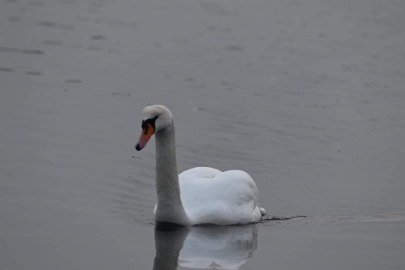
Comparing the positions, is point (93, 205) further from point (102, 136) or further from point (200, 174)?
point (102, 136)

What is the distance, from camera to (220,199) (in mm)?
11516

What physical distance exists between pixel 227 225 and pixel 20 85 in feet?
27.5

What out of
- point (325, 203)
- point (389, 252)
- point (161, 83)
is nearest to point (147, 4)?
point (161, 83)

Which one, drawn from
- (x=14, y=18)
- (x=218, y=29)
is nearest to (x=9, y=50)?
(x=14, y=18)

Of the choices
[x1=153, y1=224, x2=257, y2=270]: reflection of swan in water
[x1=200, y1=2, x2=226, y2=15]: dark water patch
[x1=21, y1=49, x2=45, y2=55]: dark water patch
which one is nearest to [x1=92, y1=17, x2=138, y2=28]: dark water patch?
[x1=200, y1=2, x2=226, y2=15]: dark water patch

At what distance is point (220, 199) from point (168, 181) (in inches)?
28.9

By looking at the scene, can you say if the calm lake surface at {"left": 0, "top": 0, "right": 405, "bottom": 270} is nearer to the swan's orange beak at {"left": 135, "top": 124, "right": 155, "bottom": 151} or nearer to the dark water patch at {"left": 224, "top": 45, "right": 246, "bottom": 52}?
the dark water patch at {"left": 224, "top": 45, "right": 246, "bottom": 52}

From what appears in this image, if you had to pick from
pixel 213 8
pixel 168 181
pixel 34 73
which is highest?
pixel 168 181

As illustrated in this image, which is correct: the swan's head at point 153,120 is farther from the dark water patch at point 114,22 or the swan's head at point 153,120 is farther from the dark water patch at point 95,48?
the dark water patch at point 114,22

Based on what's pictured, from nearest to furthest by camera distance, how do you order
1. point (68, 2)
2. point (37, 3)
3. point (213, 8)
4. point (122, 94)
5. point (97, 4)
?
point (122, 94)
point (37, 3)
point (68, 2)
point (97, 4)
point (213, 8)

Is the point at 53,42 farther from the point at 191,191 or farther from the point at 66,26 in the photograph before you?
the point at 191,191

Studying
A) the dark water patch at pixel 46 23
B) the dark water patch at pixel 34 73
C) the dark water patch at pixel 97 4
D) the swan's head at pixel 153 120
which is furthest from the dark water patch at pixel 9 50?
the swan's head at pixel 153 120

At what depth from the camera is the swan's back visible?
1135 cm

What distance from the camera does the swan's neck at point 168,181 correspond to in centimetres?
1110
